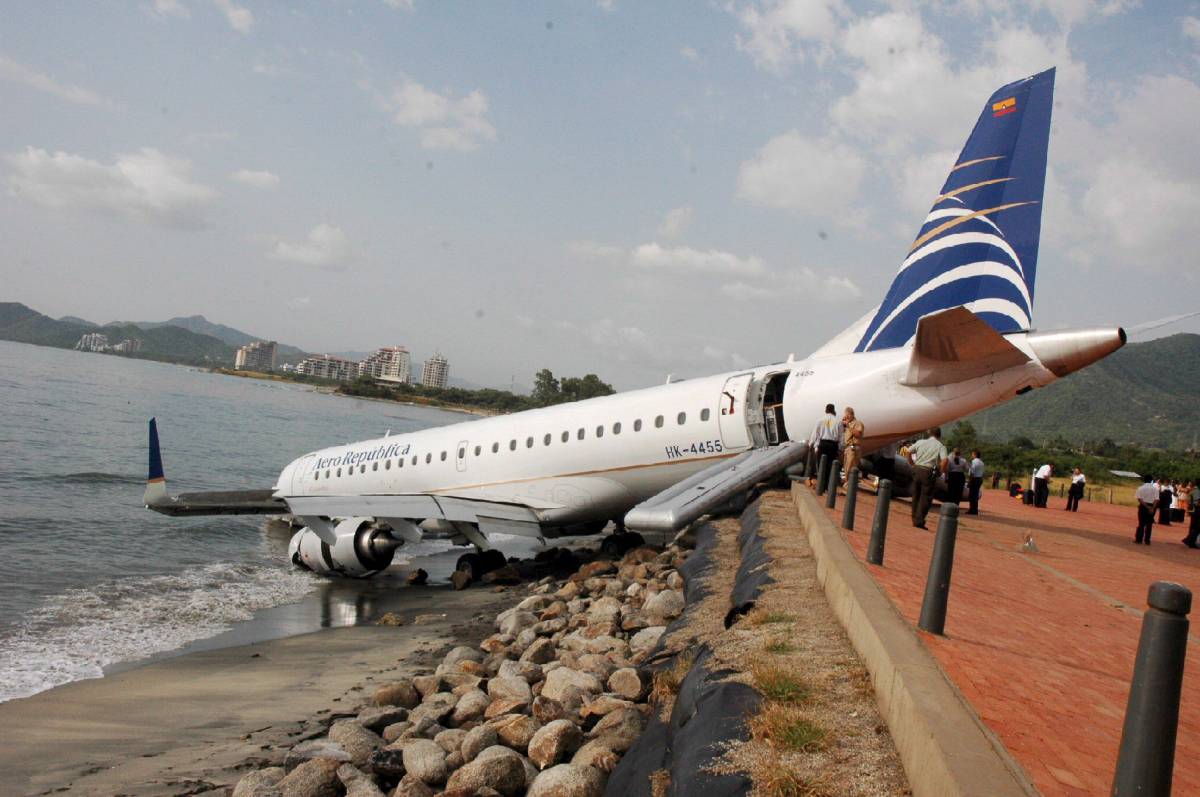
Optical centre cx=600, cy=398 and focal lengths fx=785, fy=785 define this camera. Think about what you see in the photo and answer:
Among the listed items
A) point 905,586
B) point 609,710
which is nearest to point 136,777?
point 609,710

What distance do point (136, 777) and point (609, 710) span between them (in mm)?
4691

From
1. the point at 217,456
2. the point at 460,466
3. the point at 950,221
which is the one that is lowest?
the point at 217,456

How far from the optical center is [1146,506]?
639 inches

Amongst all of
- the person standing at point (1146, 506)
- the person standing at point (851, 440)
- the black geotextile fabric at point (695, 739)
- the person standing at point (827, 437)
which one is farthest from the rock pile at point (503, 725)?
the person standing at point (1146, 506)

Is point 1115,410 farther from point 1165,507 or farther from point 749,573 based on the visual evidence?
point 749,573

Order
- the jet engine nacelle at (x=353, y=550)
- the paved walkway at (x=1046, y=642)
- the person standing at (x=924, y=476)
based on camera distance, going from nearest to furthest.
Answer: the paved walkway at (x=1046, y=642) < the person standing at (x=924, y=476) < the jet engine nacelle at (x=353, y=550)

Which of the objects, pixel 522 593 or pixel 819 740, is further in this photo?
pixel 522 593

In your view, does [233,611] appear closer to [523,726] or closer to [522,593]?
[522,593]

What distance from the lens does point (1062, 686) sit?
484 cm

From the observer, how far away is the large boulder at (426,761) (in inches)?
256

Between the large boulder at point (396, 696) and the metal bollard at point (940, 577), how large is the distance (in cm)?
623

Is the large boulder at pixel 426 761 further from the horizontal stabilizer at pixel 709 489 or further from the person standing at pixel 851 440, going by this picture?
the person standing at pixel 851 440

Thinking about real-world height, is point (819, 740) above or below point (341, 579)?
above

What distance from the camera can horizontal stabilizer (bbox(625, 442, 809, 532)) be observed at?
10016 millimetres
